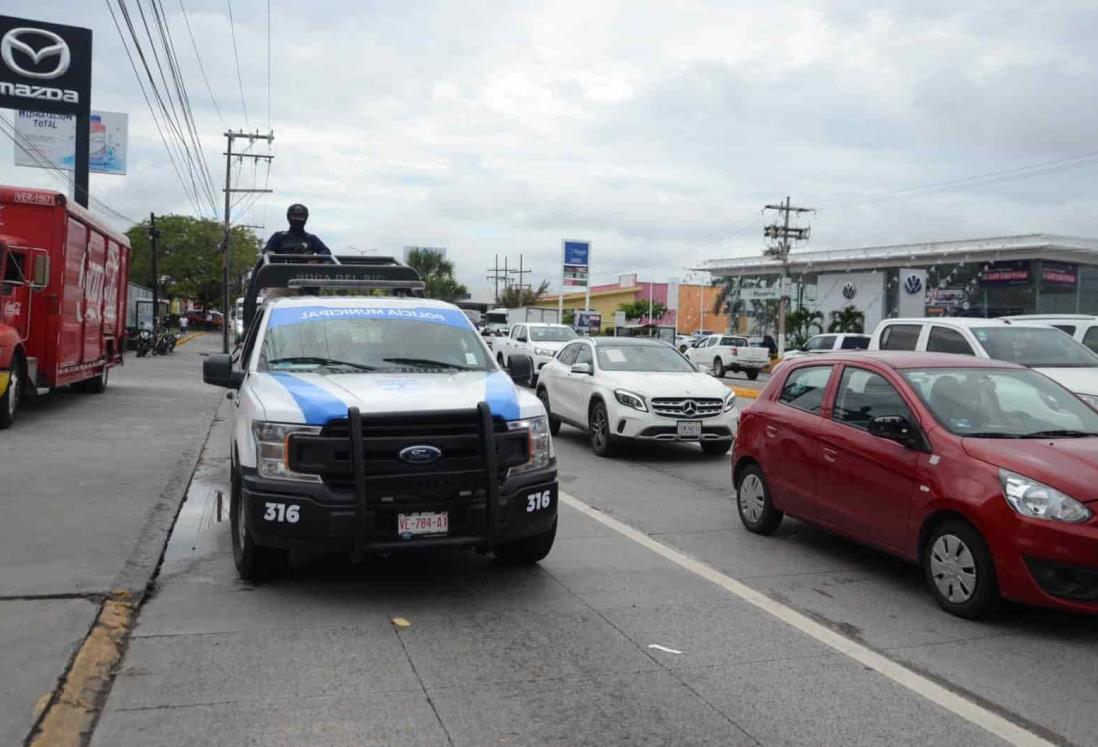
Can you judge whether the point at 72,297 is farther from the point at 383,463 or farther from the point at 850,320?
the point at 850,320

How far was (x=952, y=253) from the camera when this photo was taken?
48031mm

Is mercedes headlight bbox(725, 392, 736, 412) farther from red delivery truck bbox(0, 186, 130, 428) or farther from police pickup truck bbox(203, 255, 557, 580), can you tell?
red delivery truck bbox(0, 186, 130, 428)

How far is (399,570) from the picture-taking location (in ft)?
22.9

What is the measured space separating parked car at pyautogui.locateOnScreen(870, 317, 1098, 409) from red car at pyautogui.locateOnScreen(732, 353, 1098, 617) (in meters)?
4.16

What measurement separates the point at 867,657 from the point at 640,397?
24.5 ft

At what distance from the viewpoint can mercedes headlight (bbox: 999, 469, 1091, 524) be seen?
17.8ft

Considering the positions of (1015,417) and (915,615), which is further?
(1015,417)

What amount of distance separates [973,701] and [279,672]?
11.0ft

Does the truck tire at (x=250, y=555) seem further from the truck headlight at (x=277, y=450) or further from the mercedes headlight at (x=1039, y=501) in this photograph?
the mercedes headlight at (x=1039, y=501)

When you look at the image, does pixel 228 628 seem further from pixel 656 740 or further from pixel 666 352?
pixel 666 352

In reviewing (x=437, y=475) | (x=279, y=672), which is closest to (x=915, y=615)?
(x=437, y=475)

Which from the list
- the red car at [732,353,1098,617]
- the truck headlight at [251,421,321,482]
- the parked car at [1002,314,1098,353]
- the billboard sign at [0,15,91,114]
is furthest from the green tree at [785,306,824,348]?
the truck headlight at [251,421,321,482]

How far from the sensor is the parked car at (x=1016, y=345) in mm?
11125

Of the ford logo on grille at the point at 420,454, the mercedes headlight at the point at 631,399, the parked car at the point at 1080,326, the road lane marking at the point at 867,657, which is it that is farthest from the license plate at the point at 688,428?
the ford logo on grille at the point at 420,454
